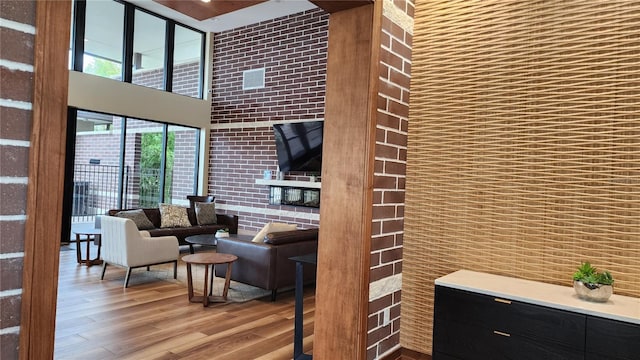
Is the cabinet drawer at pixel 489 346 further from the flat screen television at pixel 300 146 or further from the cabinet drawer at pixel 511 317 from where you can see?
the flat screen television at pixel 300 146

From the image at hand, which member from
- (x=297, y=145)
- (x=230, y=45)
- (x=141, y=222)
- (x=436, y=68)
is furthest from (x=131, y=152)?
(x=436, y=68)

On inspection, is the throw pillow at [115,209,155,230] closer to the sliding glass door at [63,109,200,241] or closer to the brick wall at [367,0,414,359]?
the sliding glass door at [63,109,200,241]

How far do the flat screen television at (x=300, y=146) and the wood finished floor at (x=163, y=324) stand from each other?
2509 mm

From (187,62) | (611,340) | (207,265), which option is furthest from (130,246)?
(187,62)

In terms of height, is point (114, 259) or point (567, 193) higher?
point (567, 193)

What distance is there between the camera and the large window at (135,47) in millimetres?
6574

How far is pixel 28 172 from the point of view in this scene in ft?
2.97

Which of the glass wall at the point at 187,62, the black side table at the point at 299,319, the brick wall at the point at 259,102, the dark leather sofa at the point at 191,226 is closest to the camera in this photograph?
the black side table at the point at 299,319

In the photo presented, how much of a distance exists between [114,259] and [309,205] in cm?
302

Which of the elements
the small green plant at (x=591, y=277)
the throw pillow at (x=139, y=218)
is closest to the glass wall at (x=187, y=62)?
the throw pillow at (x=139, y=218)

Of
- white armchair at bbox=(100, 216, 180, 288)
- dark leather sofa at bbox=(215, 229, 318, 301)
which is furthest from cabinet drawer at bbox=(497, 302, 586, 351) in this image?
white armchair at bbox=(100, 216, 180, 288)

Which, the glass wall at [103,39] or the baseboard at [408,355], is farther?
the glass wall at [103,39]

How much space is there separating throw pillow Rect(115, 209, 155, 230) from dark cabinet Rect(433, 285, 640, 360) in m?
4.98

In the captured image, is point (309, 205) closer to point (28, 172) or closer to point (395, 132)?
point (395, 132)
